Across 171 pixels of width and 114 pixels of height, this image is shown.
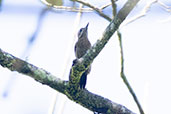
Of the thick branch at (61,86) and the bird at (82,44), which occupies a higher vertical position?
the thick branch at (61,86)

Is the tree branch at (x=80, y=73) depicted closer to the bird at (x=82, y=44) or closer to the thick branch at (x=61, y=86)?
the thick branch at (x=61, y=86)

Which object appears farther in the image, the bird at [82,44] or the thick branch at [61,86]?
the bird at [82,44]

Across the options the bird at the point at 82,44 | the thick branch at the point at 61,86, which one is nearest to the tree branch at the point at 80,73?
the thick branch at the point at 61,86

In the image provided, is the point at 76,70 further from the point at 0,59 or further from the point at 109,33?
the point at 0,59

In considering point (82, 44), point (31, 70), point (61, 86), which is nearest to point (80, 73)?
point (61, 86)

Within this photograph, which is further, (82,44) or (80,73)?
(82,44)

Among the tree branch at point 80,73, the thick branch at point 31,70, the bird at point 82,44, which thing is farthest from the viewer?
the bird at point 82,44

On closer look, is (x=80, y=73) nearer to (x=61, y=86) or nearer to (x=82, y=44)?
(x=61, y=86)

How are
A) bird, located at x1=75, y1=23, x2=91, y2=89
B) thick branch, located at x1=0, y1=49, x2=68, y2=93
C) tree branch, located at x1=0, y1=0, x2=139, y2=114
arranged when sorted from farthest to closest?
bird, located at x1=75, y1=23, x2=91, y2=89
thick branch, located at x1=0, y1=49, x2=68, y2=93
tree branch, located at x1=0, y1=0, x2=139, y2=114

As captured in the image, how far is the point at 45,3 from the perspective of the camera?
259 cm

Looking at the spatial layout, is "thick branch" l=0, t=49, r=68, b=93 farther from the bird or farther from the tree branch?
the bird

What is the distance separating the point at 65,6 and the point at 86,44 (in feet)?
2.35

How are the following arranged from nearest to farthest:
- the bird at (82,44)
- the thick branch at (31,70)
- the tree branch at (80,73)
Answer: the tree branch at (80,73) < the thick branch at (31,70) < the bird at (82,44)

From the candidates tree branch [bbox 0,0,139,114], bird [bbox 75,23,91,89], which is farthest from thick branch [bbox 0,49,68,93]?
bird [bbox 75,23,91,89]
